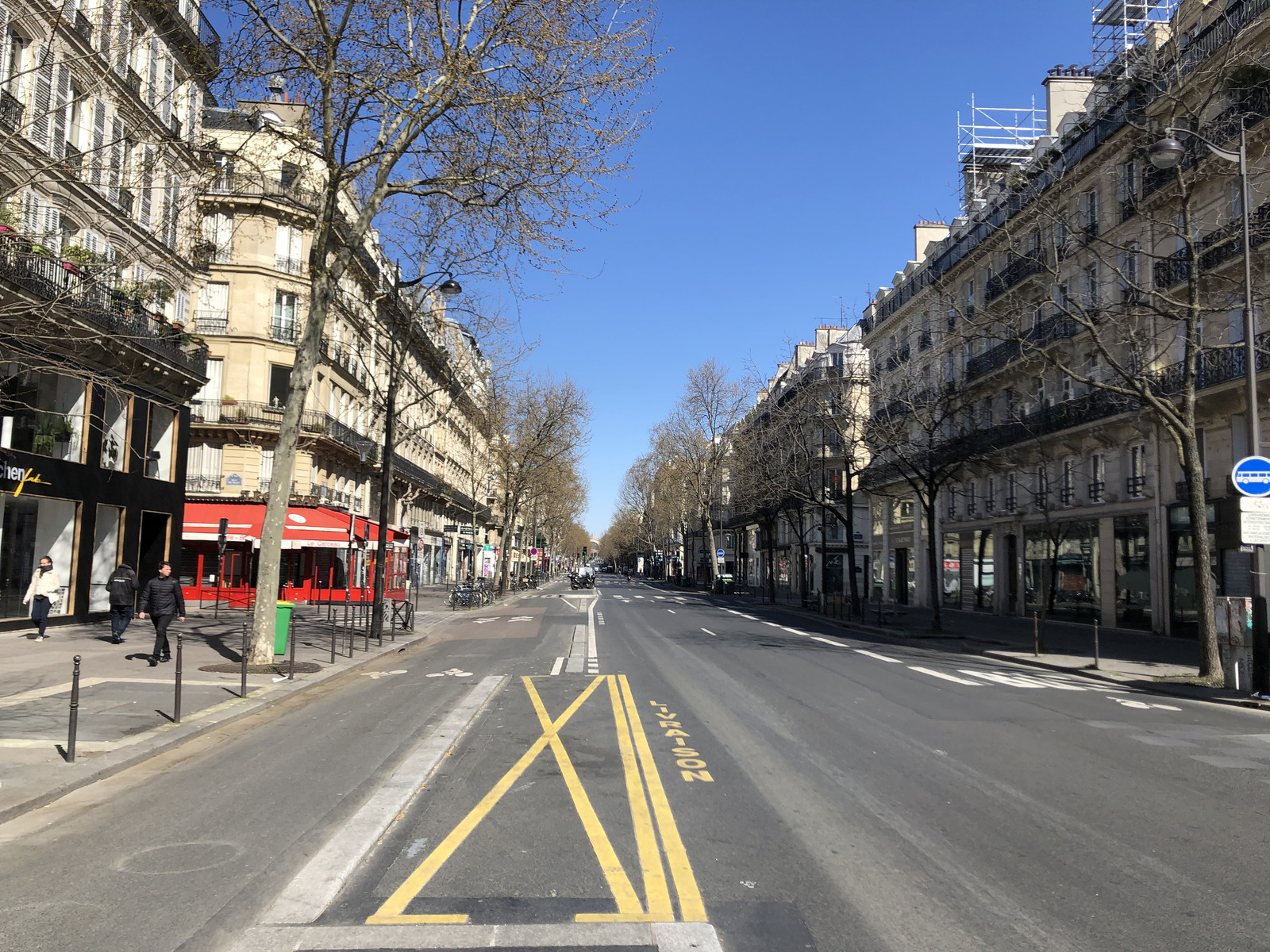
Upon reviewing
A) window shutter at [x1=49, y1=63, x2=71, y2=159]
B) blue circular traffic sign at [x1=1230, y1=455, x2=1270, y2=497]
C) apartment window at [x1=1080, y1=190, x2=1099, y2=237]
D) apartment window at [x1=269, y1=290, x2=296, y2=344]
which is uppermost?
apartment window at [x1=1080, y1=190, x2=1099, y2=237]

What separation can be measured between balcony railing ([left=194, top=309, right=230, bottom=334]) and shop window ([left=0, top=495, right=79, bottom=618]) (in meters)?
17.1

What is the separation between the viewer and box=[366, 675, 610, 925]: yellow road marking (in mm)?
4516

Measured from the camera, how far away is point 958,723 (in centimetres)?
1072

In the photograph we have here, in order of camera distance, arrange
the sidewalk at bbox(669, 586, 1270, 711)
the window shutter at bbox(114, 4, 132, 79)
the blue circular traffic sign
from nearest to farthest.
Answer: the window shutter at bbox(114, 4, 132, 79) → the blue circular traffic sign → the sidewalk at bbox(669, 586, 1270, 711)

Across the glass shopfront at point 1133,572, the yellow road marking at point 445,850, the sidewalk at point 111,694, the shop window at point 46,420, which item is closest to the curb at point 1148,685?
the glass shopfront at point 1133,572

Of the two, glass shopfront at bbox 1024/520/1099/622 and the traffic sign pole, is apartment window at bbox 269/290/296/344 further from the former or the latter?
the traffic sign pole

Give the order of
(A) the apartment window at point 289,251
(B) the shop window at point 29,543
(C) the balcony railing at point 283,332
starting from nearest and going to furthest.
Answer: (B) the shop window at point 29,543, (C) the balcony railing at point 283,332, (A) the apartment window at point 289,251

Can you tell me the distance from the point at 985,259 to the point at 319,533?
97.0 feet

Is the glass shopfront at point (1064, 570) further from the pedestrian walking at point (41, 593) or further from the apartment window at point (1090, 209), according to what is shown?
the pedestrian walking at point (41, 593)

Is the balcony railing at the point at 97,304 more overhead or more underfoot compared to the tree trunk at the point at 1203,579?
more overhead

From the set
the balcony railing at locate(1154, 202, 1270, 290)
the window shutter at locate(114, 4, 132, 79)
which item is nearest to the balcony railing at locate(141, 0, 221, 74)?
the window shutter at locate(114, 4, 132, 79)

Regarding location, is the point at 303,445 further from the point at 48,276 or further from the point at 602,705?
the point at 602,705

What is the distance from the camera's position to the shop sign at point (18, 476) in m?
18.4

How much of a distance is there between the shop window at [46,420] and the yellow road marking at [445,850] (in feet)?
51.9
